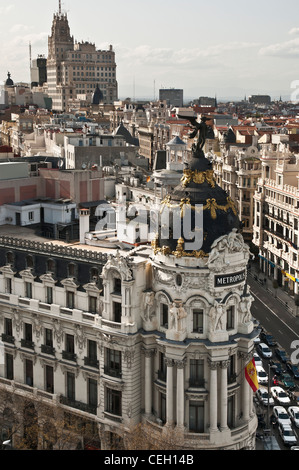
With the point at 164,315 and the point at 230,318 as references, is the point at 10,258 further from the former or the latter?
the point at 230,318

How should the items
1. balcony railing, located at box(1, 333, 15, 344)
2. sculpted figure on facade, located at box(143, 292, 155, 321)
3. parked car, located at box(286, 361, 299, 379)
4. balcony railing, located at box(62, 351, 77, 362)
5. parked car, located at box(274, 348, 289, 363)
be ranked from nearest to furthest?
1. sculpted figure on facade, located at box(143, 292, 155, 321)
2. balcony railing, located at box(62, 351, 77, 362)
3. balcony railing, located at box(1, 333, 15, 344)
4. parked car, located at box(286, 361, 299, 379)
5. parked car, located at box(274, 348, 289, 363)

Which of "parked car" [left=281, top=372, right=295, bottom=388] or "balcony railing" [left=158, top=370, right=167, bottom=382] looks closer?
"balcony railing" [left=158, top=370, right=167, bottom=382]

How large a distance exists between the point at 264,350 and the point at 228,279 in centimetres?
3851

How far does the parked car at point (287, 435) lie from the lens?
2955 inches

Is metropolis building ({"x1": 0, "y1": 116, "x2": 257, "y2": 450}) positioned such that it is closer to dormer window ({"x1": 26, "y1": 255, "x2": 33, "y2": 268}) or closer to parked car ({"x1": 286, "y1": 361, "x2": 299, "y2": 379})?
dormer window ({"x1": 26, "y1": 255, "x2": 33, "y2": 268})

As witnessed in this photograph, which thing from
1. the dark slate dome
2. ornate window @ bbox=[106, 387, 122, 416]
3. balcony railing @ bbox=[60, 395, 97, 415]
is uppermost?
the dark slate dome

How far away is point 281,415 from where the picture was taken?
261 ft

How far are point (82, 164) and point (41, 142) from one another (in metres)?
47.3

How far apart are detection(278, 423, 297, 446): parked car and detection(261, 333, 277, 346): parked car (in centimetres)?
2404

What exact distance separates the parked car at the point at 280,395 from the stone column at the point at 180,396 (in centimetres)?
2517

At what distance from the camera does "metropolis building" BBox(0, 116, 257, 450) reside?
204ft

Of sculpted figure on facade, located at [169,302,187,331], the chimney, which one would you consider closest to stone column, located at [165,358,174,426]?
sculpted figure on facade, located at [169,302,187,331]

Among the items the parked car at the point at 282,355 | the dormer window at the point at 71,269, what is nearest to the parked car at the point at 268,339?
the parked car at the point at 282,355
